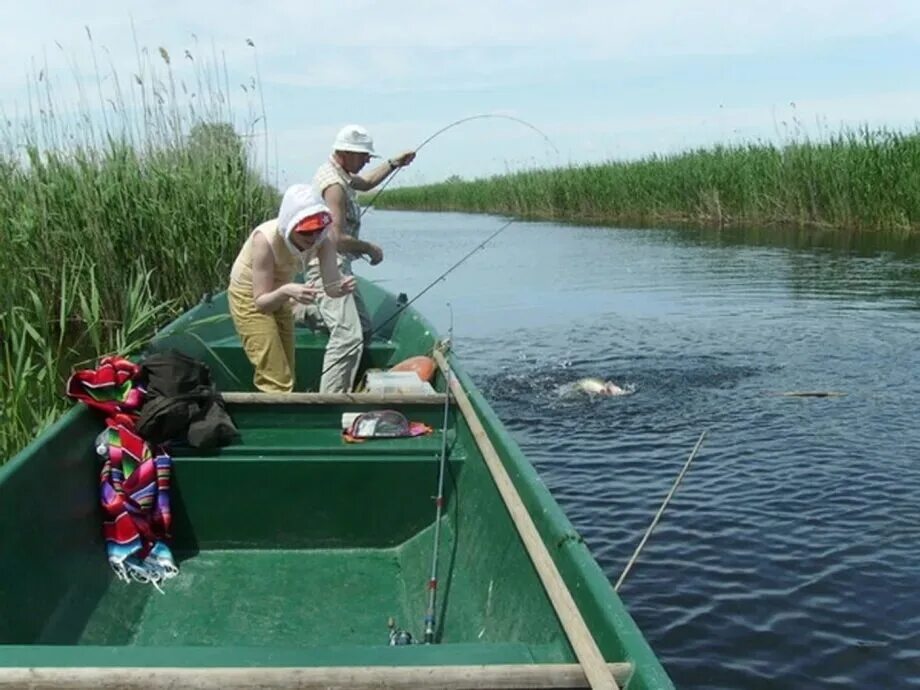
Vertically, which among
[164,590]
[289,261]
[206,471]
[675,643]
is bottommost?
[675,643]

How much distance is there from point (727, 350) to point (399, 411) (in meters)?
5.94

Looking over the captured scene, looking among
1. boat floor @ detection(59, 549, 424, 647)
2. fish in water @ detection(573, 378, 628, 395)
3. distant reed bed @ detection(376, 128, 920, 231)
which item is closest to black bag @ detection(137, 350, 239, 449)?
boat floor @ detection(59, 549, 424, 647)

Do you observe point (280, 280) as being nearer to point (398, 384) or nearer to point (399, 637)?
point (398, 384)

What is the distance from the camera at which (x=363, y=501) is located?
4066mm

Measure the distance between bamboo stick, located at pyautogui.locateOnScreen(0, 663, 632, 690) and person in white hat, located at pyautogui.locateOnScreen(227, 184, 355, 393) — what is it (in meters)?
2.61

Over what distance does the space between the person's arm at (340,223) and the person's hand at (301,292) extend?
97cm

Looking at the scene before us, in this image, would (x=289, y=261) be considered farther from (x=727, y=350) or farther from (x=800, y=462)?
(x=727, y=350)

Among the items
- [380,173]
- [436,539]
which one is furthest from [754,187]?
[436,539]

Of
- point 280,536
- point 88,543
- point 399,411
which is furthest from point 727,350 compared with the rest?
point 88,543

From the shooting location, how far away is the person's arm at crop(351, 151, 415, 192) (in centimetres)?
634

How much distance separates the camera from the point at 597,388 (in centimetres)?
798

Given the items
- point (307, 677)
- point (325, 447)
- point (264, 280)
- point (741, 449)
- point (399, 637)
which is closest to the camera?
point (307, 677)

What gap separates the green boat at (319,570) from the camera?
2.05 m

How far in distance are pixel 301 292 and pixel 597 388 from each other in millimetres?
4008
